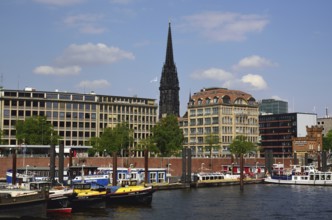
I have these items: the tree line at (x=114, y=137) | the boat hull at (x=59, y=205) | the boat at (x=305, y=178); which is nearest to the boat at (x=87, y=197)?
the boat hull at (x=59, y=205)

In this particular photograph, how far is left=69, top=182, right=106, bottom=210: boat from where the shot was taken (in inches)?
3324

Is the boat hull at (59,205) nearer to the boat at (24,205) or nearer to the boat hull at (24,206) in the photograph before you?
the boat at (24,205)

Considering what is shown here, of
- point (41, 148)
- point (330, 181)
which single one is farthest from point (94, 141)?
point (330, 181)

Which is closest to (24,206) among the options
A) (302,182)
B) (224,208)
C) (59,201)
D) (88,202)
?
(59,201)

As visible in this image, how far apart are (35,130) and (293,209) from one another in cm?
10948

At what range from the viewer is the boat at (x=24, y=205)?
232 feet

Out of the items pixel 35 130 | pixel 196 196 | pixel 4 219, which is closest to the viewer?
pixel 4 219

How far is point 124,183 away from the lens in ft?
324

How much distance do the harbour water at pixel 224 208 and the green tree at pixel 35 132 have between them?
69.8 m

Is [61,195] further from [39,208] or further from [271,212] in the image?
[271,212]

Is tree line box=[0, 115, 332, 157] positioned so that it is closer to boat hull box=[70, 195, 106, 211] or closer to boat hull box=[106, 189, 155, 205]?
boat hull box=[106, 189, 155, 205]

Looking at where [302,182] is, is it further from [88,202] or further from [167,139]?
[88,202]

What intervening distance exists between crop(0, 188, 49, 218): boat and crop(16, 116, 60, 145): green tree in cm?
10362

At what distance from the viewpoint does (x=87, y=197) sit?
280 feet
